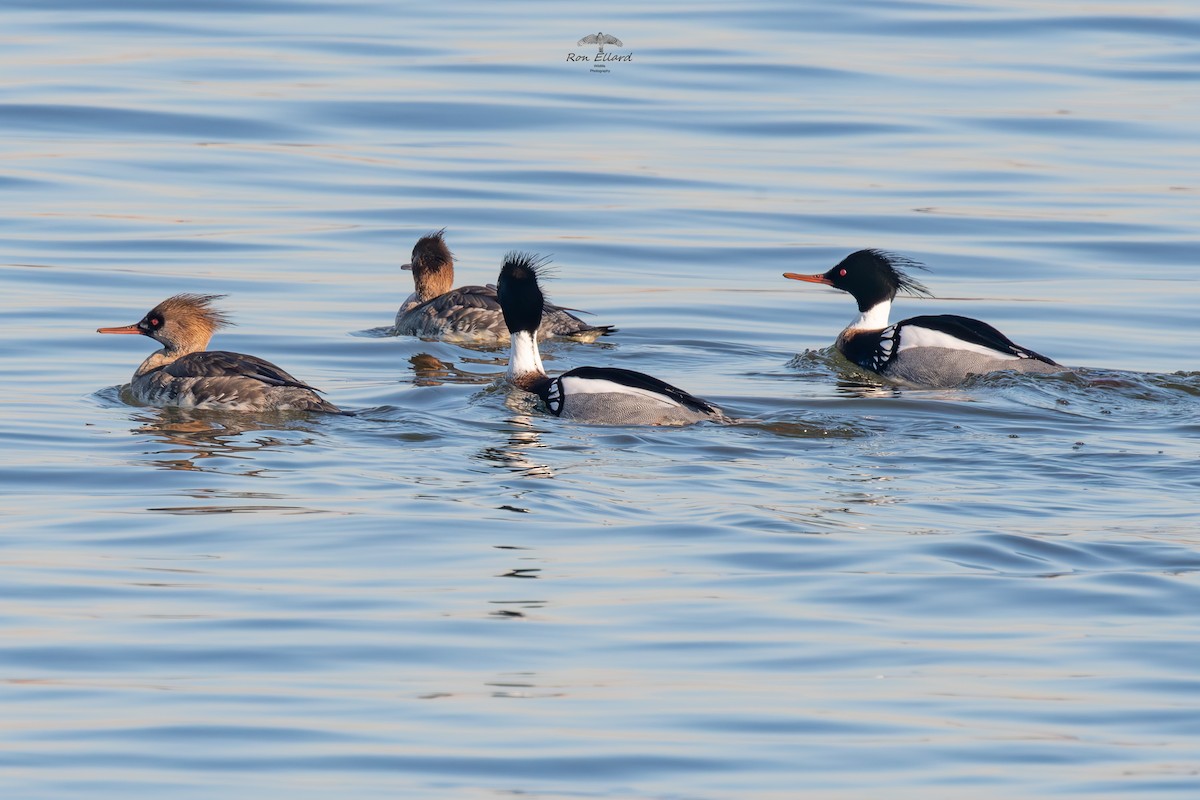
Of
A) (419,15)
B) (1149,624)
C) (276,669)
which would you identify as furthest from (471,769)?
(419,15)

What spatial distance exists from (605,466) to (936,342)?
4.60 m

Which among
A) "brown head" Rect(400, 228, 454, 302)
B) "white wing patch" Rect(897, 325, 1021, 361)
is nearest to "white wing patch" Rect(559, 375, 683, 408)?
"white wing patch" Rect(897, 325, 1021, 361)

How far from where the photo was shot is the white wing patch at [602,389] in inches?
460

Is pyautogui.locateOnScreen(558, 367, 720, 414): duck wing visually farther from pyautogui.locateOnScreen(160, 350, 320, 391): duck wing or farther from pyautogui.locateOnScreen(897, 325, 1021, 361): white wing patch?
pyautogui.locateOnScreen(897, 325, 1021, 361): white wing patch

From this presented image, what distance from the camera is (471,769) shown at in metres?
6.22

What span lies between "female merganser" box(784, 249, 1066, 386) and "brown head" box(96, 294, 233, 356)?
4441mm

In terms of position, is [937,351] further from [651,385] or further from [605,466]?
[605,466]

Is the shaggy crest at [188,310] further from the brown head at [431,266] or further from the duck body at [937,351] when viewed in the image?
the duck body at [937,351]

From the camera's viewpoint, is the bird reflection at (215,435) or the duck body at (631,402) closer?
the bird reflection at (215,435)

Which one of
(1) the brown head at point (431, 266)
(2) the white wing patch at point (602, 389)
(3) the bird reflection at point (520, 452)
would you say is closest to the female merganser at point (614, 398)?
(2) the white wing patch at point (602, 389)

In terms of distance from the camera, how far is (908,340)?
48.4ft

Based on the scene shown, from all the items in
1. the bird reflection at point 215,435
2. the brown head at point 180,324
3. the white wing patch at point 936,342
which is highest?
the brown head at point 180,324

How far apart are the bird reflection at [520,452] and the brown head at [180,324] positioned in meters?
2.47

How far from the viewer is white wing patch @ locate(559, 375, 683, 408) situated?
11.7 meters
